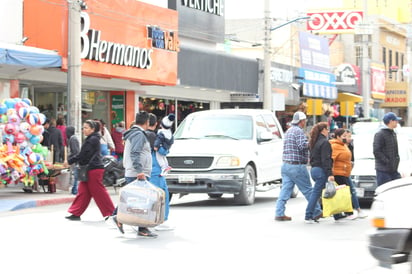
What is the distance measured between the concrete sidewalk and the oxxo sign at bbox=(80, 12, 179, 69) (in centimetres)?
440

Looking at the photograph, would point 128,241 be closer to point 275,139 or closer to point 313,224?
point 313,224

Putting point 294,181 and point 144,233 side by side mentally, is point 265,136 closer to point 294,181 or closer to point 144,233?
point 294,181

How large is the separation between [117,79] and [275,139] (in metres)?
9.45

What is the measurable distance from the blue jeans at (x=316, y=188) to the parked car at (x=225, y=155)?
3.29 meters

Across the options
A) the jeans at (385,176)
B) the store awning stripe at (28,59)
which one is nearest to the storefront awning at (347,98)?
the store awning stripe at (28,59)

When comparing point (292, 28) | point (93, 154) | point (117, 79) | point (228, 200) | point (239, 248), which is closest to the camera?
point (239, 248)

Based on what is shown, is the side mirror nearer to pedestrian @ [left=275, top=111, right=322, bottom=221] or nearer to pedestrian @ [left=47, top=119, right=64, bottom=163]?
pedestrian @ [left=275, top=111, right=322, bottom=221]

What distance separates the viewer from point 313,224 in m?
15.1

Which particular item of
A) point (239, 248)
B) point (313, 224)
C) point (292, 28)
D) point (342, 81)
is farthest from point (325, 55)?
point (239, 248)

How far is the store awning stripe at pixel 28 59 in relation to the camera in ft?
67.4

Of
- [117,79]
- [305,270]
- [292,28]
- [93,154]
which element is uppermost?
[292,28]

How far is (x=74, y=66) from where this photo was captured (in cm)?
2280

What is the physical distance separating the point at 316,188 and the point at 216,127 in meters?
4.90

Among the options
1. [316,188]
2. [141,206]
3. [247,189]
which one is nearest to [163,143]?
[141,206]
